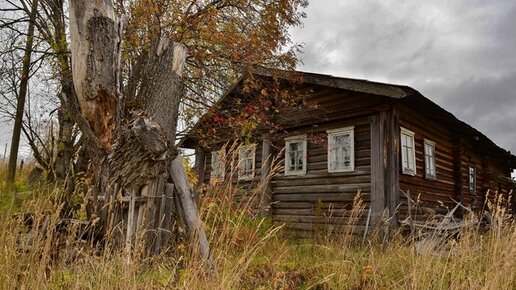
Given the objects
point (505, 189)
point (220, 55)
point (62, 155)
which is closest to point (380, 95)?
point (220, 55)

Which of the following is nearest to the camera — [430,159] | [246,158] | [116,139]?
[116,139]

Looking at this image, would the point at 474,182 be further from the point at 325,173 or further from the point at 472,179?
the point at 325,173

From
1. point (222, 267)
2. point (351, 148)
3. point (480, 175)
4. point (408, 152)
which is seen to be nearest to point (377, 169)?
point (351, 148)

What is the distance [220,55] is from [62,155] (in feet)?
12.8

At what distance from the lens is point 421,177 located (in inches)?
425

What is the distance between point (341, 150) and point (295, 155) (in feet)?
5.13

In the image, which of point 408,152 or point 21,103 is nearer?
point 21,103

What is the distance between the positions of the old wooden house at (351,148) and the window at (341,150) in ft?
0.09

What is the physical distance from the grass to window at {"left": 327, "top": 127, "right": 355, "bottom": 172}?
194 inches

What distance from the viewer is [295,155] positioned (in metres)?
11.4

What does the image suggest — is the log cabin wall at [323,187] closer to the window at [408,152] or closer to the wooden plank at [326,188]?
the wooden plank at [326,188]

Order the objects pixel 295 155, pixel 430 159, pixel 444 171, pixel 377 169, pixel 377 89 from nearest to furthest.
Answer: pixel 377 89 < pixel 377 169 < pixel 295 155 < pixel 430 159 < pixel 444 171

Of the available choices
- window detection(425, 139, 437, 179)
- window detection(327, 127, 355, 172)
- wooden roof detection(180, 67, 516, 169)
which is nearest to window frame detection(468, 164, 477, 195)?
wooden roof detection(180, 67, 516, 169)

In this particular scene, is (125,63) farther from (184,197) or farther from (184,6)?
(184,197)
